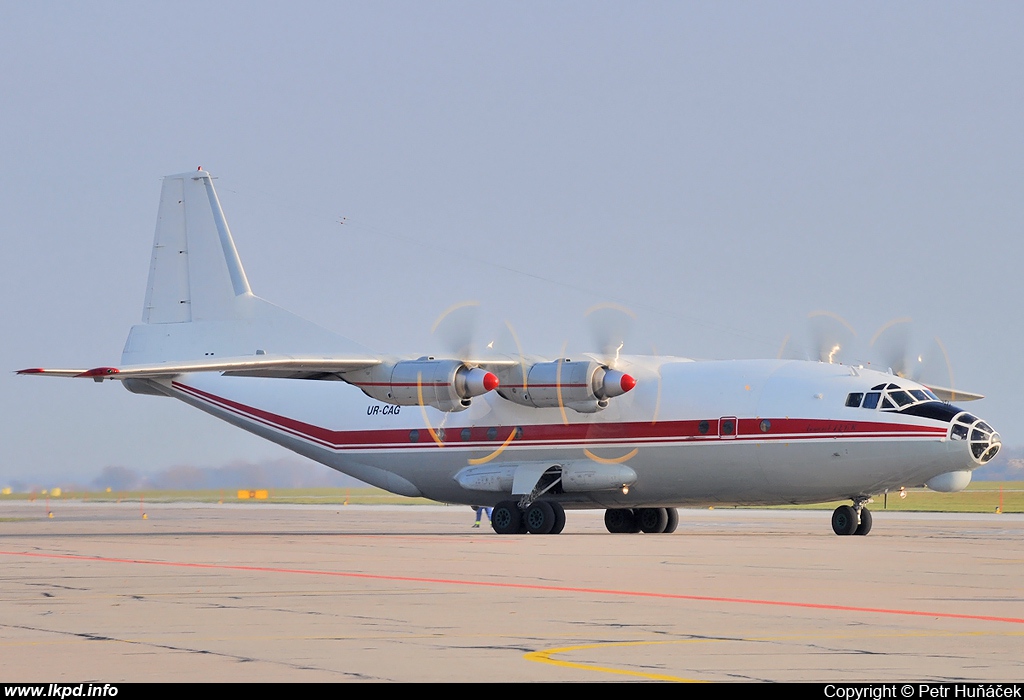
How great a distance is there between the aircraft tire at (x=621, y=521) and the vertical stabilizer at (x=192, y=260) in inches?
476

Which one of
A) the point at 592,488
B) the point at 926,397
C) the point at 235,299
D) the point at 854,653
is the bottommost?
the point at 854,653

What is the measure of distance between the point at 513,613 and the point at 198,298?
26805 mm

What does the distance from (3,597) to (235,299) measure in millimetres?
23450

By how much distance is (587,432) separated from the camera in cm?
→ 3244

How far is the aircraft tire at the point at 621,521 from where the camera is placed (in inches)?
1398

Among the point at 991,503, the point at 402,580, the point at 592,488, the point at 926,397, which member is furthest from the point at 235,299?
the point at 991,503

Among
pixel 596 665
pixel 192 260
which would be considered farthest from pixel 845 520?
pixel 596 665

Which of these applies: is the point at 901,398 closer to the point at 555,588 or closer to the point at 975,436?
the point at 975,436

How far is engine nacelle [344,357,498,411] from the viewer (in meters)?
30.7

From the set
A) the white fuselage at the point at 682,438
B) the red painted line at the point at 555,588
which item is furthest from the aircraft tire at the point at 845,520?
the red painted line at the point at 555,588

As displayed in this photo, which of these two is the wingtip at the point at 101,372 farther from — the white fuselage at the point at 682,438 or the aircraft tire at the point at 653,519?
the aircraft tire at the point at 653,519

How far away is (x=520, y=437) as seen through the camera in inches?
1314

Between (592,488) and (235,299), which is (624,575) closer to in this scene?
(592,488)

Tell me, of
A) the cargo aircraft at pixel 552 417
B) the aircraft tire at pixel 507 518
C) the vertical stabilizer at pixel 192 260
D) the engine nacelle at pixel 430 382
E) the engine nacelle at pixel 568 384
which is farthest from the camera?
the vertical stabilizer at pixel 192 260
